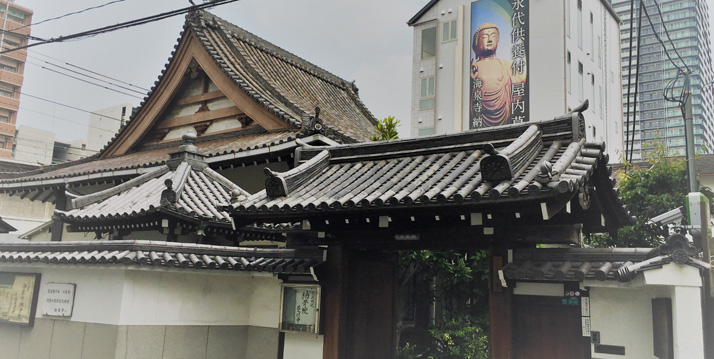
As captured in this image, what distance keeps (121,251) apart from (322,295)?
337 centimetres

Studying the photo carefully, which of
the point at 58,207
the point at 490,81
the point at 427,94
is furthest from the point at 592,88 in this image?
the point at 58,207

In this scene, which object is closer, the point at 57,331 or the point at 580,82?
the point at 57,331

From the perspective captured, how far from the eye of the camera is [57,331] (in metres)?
9.62

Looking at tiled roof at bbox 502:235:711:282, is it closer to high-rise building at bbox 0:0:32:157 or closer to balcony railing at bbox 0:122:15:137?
high-rise building at bbox 0:0:32:157

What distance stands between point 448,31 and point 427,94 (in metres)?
4.18

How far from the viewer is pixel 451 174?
7574mm

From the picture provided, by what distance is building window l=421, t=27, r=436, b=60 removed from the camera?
1384 inches

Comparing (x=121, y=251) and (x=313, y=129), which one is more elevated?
(x=313, y=129)

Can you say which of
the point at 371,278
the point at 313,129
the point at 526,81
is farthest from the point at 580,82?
the point at 371,278

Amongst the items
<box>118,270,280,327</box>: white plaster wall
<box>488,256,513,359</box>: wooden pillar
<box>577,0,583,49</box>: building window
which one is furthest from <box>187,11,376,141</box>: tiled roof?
<box>577,0,583,49</box>: building window

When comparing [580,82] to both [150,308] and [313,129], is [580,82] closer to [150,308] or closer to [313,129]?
[313,129]

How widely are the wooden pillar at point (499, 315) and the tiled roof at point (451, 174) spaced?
155 centimetres

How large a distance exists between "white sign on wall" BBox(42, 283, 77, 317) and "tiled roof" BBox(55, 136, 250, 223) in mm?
1606

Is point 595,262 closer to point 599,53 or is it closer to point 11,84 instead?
point 599,53
